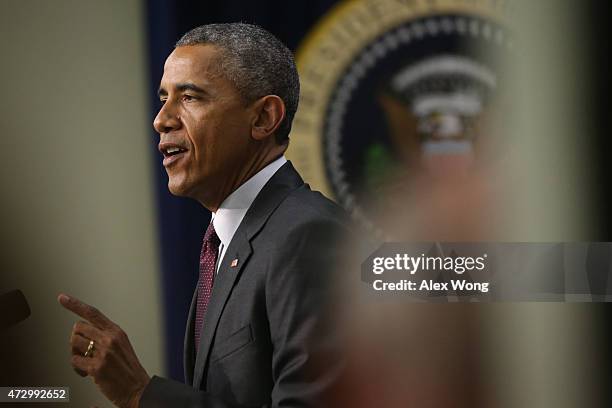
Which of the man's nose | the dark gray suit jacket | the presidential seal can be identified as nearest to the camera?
the dark gray suit jacket

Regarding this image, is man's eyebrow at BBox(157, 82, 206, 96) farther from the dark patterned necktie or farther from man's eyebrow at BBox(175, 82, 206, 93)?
the dark patterned necktie

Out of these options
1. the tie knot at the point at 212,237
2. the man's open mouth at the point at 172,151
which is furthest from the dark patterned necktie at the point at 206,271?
the man's open mouth at the point at 172,151

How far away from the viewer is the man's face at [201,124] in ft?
3.45

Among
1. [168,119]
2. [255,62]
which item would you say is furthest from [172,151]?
[255,62]

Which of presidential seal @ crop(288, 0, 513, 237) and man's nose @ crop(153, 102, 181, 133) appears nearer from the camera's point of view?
man's nose @ crop(153, 102, 181, 133)

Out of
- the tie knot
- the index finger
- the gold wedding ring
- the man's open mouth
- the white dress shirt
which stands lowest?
the gold wedding ring

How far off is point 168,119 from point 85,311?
10.5 inches

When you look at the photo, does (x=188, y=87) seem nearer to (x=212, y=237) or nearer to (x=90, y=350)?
(x=212, y=237)

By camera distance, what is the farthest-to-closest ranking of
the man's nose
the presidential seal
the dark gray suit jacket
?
the presidential seal → the man's nose → the dark gray suit jacket

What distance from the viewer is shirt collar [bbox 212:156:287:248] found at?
1.08m

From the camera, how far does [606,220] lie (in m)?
1.21

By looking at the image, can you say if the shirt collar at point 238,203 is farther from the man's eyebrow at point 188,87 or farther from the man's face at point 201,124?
the man's eyebrow at point 188,87

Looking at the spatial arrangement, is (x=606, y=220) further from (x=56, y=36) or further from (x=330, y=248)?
(x=56, y=36)

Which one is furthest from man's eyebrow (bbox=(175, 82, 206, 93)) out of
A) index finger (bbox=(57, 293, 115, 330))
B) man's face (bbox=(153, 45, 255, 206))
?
index finger (bbox=(57, 293, 115, 330))
